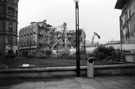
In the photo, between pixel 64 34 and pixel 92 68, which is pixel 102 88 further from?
pixel 64 34

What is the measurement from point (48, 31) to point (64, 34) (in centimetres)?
716

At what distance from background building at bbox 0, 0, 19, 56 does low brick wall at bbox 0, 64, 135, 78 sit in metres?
38.4

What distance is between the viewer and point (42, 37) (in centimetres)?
6456

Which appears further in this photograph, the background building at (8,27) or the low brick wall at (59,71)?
the background building at (8,27)

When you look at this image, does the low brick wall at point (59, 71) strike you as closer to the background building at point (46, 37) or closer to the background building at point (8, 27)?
the background building at point (8, 27)

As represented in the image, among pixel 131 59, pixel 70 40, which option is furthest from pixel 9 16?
pixel 131 59

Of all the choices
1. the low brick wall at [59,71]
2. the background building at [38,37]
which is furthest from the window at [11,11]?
the low brick wall at [59,71]

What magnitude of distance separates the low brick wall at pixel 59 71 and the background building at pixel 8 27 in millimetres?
38368

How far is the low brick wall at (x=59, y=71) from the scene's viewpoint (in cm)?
869

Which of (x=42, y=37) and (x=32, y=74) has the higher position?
(x=42, y=37)

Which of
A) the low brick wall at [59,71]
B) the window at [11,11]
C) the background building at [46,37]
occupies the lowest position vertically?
the low brick wall at [59,71]

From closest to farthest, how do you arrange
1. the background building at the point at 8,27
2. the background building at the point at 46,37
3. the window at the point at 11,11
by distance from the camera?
the background building at the point at 8,27 < the window at the point at 11,11 < the background building at the point at 46,37

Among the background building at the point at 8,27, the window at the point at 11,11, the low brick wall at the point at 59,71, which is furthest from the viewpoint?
the window at the point at 11,11

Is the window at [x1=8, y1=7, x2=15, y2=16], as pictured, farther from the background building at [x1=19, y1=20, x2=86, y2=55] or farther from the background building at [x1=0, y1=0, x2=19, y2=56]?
the background building at [x1=19, y1=20, x2=86, y2=55]
